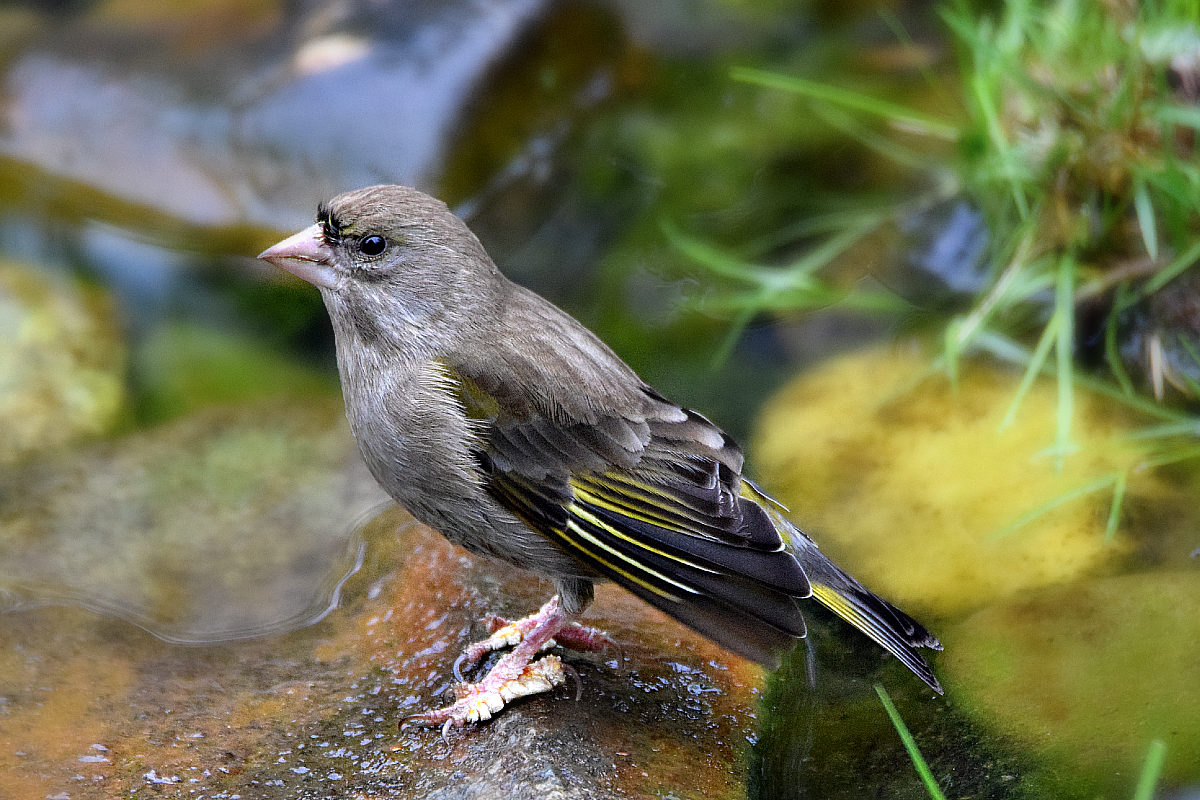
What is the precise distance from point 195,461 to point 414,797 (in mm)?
2446

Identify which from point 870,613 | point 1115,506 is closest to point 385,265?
point 870,613

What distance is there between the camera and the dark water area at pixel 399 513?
11.2 feet

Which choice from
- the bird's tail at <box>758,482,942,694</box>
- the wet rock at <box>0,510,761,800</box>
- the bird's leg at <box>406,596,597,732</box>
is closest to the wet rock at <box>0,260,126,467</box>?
the wet rock at <box>0,510,761,800</box>

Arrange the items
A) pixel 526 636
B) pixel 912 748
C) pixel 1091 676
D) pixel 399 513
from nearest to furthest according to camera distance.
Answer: pixel 912 748, pixel 1091 676, pixel 526 636, pixel 399 513

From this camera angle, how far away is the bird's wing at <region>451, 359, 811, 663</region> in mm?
3334

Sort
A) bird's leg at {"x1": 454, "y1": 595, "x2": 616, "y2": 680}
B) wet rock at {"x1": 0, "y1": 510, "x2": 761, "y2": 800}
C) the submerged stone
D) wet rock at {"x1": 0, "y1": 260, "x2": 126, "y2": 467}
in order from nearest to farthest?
wet rock at {"x1": 0, "y1": 510, "x2": 761, "y2": 800}
bird's leg at {"x1": 454, "y1": 595, "x2": 616, "y2": 680}
the submerged stone
wet rock at {"x1": 0, "y1": 260, "x2": 126, "y2": 467}

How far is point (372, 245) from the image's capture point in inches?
149

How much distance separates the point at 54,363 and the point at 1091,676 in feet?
14.3

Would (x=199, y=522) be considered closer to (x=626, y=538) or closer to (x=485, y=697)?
(x=485, y=697)

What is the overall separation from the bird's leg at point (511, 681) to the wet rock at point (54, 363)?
2.43 meters

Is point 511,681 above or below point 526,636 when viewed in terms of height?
below

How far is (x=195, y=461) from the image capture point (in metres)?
5.09

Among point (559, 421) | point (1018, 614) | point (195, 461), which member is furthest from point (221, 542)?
point (1018, 614)

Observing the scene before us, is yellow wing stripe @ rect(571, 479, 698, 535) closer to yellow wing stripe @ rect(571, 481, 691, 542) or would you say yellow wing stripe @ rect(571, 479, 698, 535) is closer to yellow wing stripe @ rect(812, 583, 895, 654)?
yellow wing stripe @ rect(571, 481, 691, 542)
